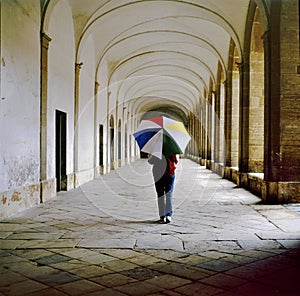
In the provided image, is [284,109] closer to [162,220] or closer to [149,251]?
[162,220]

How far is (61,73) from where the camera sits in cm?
1038

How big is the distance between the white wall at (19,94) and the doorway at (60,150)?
7.20 feet

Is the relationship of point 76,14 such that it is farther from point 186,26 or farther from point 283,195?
point 283,195

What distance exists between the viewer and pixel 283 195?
848cm

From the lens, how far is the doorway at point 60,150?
10594 mm

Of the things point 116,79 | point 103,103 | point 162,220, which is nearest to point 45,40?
point 162,220

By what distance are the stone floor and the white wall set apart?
2.80ft

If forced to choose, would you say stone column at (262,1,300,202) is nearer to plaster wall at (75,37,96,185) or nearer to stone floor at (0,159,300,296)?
stone floor at (0,159,300,296)

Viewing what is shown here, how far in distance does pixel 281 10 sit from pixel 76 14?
5.74 meters

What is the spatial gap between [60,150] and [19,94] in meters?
3.61

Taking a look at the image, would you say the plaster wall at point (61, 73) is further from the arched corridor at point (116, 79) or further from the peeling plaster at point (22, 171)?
the peeling plaster at point (22, 171)

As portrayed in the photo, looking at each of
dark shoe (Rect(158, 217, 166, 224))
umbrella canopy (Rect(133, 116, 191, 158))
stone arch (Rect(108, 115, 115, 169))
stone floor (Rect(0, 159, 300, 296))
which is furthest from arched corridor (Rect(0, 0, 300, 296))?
stone arch (Rect(108, 115, 115, 169))

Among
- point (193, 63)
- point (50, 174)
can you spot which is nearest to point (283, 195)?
point (50, 174)

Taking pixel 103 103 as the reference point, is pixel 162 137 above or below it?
below
